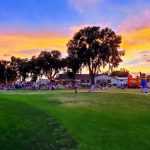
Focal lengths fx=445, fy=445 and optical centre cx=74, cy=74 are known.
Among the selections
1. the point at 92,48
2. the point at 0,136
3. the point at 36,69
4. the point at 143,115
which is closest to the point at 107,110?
the point at 143,115

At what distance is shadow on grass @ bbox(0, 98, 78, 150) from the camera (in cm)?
2230

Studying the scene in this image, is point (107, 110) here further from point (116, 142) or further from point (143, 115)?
point (116, 142)

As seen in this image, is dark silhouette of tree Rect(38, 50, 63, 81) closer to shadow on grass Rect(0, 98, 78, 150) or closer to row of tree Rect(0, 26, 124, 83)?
row of tree Rect(0, 26, 124, 83)

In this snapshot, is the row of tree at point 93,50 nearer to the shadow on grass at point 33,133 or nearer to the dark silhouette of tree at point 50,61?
the dark silhouette of tree at point 50,61

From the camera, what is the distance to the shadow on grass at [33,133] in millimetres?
22295

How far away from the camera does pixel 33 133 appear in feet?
83.9

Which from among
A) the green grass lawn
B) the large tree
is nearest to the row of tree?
the large tree

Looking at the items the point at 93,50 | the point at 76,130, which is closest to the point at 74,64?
the point at 93,50

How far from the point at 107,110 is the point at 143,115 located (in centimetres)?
465

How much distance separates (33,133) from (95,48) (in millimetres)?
124999

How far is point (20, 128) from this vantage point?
27.7 meters

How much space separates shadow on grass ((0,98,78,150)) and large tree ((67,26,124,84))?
116657mm

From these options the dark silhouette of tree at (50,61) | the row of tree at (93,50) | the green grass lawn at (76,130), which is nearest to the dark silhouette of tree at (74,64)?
the row of tree at (93,50)

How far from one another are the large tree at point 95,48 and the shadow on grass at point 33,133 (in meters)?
117
